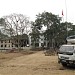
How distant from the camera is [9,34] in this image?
72375 millimetres

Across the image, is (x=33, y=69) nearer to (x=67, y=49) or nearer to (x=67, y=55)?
(x=67, y=55)

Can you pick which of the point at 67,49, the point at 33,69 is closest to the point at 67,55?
the point at 67,49

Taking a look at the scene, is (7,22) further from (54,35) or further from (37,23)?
(54,35)

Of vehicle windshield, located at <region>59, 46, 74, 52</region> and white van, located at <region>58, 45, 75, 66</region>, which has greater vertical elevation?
vehicle windshield, located at <region>59, 46, 74, 52</region>

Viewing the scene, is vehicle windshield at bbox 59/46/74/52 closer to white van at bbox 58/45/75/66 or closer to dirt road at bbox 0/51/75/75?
white van at bbox 58/45/75/66

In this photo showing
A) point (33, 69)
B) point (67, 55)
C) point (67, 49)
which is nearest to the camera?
point (33, 69)

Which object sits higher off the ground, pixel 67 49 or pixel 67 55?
pixel 67 49

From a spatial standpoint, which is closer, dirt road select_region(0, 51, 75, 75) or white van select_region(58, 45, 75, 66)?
dirt road select_region(0, 51, 75, 75)

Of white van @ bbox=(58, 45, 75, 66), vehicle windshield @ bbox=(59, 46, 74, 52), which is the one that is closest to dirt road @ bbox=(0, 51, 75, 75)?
white van @ bbox=(58, 45, 75, 66)

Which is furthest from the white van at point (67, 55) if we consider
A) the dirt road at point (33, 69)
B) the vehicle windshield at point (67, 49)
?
the dirt road at point (33, 69)

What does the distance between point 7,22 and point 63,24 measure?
1846cm

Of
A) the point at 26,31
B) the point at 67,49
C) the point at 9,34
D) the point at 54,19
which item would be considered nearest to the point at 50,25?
the point at 54,19

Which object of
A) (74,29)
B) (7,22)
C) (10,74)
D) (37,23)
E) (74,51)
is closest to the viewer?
(10,74)

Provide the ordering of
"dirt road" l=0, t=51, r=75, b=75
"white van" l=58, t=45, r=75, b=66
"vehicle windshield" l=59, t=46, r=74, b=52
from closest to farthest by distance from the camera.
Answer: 1. "dirt road" l=0, t=51, r=75, b=75
2. "white van" l=58, t=45, r=75, b=66
3. "vehicle windshield" l=59, t=46, r=74, b=52
